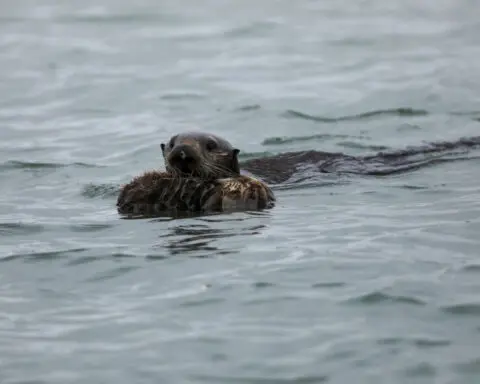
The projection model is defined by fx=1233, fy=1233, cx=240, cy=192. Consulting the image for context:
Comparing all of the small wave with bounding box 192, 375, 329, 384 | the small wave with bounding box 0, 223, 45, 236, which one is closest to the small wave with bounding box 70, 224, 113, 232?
the small wave with bounding box 0, 223, 45, 236

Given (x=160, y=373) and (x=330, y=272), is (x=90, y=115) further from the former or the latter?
(x=160, y=373)

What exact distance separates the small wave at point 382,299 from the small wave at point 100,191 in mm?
3703

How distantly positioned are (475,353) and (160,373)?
1.44 metres

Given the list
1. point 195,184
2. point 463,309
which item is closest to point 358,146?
point 195,184

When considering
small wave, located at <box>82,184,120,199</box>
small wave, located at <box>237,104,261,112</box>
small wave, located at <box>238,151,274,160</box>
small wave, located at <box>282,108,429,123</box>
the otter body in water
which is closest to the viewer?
the otter body in water

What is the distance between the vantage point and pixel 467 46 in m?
17.5

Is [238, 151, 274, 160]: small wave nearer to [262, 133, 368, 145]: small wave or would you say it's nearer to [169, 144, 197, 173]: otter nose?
[262, 133, 368, 145]: small wave

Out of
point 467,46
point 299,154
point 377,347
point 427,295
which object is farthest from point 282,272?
point 467,46

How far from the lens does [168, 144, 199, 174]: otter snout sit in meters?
8.27

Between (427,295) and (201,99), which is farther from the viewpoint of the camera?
(201,99)

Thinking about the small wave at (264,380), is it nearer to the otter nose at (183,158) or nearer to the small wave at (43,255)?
the small wave at (43,255)

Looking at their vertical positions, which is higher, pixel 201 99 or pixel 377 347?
pixel 201 99

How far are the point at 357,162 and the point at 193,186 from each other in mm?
2387

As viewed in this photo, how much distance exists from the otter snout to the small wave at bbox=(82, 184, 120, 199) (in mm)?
1472
